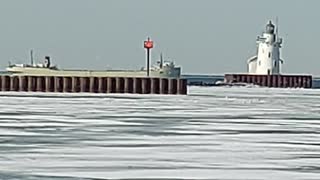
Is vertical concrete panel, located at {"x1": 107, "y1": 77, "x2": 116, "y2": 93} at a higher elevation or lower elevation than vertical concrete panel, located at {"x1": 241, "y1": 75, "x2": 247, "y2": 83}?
higher

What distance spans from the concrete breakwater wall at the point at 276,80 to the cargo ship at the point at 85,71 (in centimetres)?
827

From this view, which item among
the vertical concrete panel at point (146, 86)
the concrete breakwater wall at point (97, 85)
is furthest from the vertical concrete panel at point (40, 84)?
the vertical concrete panel at point (146, 86)

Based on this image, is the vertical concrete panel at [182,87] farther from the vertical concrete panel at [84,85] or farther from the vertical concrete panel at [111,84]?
the vertical concrete panel at [84,85]

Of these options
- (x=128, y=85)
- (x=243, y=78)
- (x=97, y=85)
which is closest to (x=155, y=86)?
(x=128, y=85)

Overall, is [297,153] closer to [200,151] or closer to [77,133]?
[200,151]

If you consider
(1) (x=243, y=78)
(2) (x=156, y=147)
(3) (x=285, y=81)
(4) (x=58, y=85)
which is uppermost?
(2) (x=156, y=147)

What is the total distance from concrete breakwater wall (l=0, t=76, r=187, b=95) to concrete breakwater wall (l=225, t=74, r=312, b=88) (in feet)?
98.2

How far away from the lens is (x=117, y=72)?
84188 millimetres

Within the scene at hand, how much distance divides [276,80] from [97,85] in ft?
106

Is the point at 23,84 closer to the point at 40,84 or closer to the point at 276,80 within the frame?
the point at 40,84

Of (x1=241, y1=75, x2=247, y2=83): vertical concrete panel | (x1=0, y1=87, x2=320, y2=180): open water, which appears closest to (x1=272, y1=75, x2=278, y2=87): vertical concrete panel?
(x1=241, y1=75, x2=247, y2=83): vertical concrete panel

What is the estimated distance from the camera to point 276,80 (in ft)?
255

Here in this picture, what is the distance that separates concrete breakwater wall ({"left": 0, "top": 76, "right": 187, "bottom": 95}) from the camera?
155 ft

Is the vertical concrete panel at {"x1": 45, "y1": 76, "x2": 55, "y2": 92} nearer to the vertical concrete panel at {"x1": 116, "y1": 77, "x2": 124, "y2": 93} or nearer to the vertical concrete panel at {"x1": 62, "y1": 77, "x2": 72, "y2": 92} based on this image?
the vertical concrete panel at {"x1": 62, "y1": 77, "x2": 72, "y2": 92}
